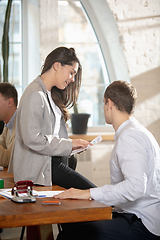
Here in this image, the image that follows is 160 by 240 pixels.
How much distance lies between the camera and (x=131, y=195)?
1520mm

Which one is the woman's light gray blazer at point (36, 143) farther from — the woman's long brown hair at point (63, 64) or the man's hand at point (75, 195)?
the man's hand at point (75, 195)

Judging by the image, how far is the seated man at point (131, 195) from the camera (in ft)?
5.00

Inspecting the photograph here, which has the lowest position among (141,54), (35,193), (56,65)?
(35,193)

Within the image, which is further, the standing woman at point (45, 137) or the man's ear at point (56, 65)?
the man's ear at point (56, 65)

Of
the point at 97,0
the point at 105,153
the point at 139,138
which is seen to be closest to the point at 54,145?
the point at 139,138

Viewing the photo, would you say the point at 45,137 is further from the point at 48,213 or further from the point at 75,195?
the point at 48,213

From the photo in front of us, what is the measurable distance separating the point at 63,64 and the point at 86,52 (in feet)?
8.94

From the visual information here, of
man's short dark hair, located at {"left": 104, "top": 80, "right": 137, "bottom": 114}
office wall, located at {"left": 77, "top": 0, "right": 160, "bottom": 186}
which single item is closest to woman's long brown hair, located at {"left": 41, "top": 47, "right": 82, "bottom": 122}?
man's short dark hair, located at {"left": 104, "top": 80, "right": 137, "bottom": 114}

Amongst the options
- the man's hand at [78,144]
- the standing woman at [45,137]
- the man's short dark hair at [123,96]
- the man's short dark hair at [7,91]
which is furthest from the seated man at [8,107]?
the man's short dark hair at [123,96]

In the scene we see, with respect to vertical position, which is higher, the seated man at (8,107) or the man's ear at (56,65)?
the man's ear at (56,65)

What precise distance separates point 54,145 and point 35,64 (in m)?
2.81

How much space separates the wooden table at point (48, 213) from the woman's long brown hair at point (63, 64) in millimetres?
1101

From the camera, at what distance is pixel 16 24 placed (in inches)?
183

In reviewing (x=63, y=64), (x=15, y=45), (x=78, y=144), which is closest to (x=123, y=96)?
(x=78, y=144)
